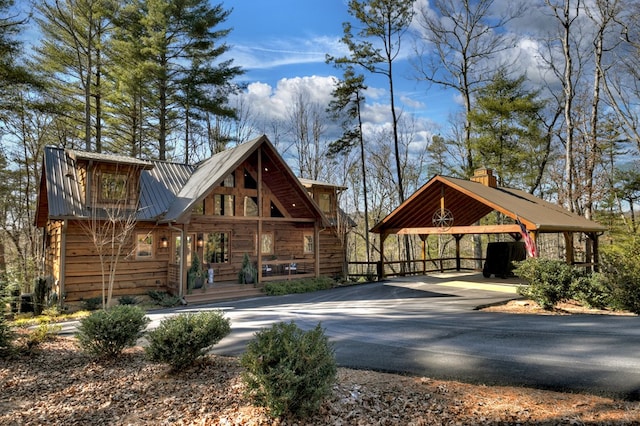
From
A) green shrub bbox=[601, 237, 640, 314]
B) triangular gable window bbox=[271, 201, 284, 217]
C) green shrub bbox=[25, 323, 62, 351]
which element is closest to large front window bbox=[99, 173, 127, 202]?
triangular gable window bbox=[271, 201, 284, 217]

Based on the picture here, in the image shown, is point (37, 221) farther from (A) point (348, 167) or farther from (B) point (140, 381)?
(A) point (348, 167)

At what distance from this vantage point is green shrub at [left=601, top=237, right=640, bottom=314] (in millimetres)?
8445

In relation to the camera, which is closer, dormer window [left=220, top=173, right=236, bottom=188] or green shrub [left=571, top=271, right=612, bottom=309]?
green shrub [left=571, top=271, right=612, bottom=309]

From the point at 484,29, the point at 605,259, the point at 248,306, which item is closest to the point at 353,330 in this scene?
the point at 248,306

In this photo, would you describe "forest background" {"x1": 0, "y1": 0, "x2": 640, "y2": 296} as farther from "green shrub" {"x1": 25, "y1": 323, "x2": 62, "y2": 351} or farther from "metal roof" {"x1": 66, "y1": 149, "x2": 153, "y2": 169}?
"green shrub" {"x1": 25, "y1": 323, "x2": 62, "y2": 351}

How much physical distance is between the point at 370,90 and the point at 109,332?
19.3 metres

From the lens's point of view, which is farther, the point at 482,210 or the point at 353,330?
the point at 482,210

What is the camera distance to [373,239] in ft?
101

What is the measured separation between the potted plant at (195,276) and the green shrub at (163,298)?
59cm

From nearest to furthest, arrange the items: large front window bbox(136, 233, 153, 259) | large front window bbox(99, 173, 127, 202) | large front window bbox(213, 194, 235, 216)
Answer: large front window bbox(99, 173, 127, 202) → large front window bbox(136, 233, 153, 259) → large front window bbox(213, 194, 235, 216)

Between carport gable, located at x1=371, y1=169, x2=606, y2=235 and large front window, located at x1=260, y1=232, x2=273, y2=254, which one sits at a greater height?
carport gable, located at x1=371, y1=169, x2=606, y2=235

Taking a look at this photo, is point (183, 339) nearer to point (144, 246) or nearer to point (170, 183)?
point (144, 246)

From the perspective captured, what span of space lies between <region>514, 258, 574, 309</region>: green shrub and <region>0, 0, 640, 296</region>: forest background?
31.6 ft

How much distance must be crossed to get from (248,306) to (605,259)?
961 cm
